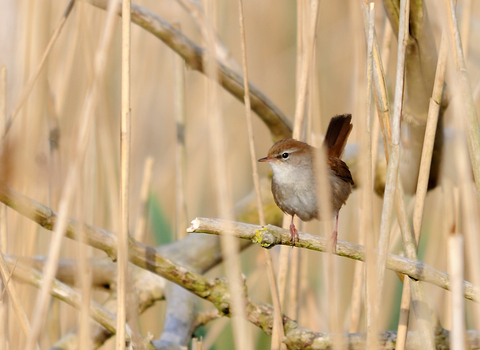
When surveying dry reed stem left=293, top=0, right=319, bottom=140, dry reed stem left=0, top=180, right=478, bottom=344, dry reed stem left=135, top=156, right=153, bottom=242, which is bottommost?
dry reed stem left=0, top=180, right=478, bottom=344

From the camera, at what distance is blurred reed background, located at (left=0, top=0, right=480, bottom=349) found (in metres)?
1.92

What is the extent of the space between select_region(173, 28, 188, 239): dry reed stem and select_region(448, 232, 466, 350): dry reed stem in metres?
1.60

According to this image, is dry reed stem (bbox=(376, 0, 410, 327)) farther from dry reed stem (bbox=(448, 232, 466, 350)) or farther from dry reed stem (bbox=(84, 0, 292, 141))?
dry reed stem (bbox=(84, 0, 292, 141))

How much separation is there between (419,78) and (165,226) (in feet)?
5.04

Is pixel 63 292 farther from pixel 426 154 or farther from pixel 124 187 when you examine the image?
pixel 426 154

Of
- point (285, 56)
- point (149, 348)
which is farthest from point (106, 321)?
point (285, 56)

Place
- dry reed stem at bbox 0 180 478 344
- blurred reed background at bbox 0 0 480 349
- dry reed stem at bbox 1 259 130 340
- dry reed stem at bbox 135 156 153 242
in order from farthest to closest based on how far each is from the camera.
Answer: dry reed stem at bbox 135 156 153 242 < blurred reed background at bbox 0 0 480 349 < dry reed stem at bbox 1 259 130 340 < dry reed stem at bbox 0 180 478 344

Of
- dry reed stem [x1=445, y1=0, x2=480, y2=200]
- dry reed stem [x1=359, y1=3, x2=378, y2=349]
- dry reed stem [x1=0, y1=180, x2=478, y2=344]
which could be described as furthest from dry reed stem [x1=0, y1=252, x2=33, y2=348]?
dry reed stem [x1=445, y1=0, x2=480, y2=200]

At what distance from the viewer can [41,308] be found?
4.33ft

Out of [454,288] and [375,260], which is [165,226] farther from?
[454,288]

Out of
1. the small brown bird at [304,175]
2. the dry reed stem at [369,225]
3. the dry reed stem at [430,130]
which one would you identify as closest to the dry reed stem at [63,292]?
the small brown bird at [304,175]

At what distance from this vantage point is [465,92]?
1.34 metres

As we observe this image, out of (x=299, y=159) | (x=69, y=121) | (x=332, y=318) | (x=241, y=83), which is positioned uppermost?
(x=241, y=83)

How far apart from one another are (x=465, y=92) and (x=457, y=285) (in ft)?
1.96
